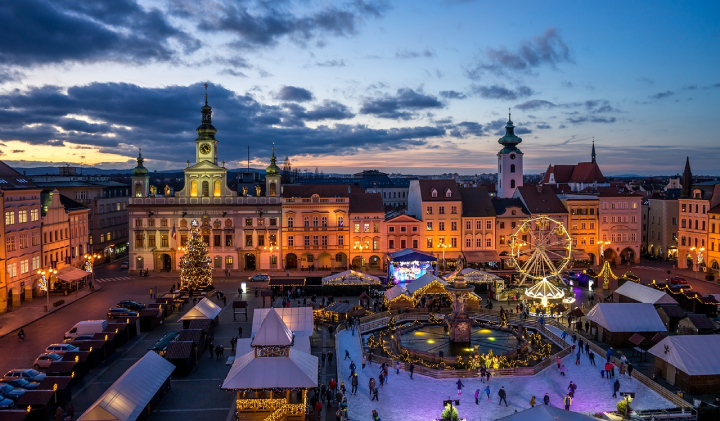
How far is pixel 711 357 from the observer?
3042 centimetres

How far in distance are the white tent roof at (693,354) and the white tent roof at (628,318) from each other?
579 cm

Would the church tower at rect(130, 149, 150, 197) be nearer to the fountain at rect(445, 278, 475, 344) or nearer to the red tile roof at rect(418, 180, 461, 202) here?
the red tile roof at rect(418, 180, 461, 202)

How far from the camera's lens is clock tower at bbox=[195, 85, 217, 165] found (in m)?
68.7

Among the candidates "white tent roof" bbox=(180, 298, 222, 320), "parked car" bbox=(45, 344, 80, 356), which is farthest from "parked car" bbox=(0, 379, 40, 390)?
"white tent roof" bbox=(180, 298, 222, 320)

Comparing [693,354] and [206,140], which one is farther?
[206,140]

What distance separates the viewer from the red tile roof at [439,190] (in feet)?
224

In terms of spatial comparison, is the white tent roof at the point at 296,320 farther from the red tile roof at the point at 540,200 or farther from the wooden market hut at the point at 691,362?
the red tile roof at the point at 540,200

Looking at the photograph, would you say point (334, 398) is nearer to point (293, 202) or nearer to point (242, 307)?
point (242, 307)

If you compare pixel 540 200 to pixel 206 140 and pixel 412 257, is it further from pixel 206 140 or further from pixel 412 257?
pixel 206 140

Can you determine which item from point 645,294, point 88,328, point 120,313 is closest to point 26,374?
point 88,328

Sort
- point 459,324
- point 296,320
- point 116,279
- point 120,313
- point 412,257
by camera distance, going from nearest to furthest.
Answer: point 296,320, point 459,324, point 120,313, point 412,257, point 116,279

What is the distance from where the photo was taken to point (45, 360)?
3256 cm

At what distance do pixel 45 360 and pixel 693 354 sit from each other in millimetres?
36855

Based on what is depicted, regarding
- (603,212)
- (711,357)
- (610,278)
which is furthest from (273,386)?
(603,212)
